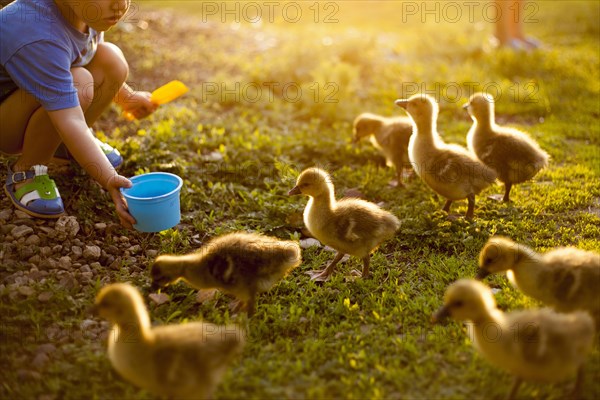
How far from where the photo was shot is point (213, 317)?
4094 millimetres

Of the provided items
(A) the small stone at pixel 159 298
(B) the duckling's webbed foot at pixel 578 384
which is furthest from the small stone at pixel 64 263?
(B) the duckling's webbed foot at pixel 578 384

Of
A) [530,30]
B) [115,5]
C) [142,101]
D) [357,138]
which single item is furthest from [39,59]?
[530,30]

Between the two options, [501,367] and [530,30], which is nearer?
[501,367]

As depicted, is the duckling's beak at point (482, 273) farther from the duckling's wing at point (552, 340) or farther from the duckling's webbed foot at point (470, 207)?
the duckling's webbed foot at point (470, 207)

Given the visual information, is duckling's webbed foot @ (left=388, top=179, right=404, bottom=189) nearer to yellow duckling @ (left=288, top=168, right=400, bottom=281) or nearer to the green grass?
the green grass

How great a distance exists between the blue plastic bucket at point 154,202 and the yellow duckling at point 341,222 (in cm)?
94

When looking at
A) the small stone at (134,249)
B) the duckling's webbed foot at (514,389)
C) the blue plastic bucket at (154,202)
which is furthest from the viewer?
the small stone at (134,249)

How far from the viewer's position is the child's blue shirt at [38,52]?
4.12m

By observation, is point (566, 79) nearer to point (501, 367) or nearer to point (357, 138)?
point (357, 138)

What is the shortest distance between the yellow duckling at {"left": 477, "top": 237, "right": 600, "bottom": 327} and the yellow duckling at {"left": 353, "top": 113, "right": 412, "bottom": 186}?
2.30m

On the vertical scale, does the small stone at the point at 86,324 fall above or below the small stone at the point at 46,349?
below

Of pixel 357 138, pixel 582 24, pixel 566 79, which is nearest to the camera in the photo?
pixel 357 138

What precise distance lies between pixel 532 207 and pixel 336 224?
2.11m

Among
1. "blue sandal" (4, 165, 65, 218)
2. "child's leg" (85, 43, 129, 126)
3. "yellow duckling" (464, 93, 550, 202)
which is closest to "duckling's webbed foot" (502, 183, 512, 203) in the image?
"yellow duckling" (464, 93, 550, 202)
